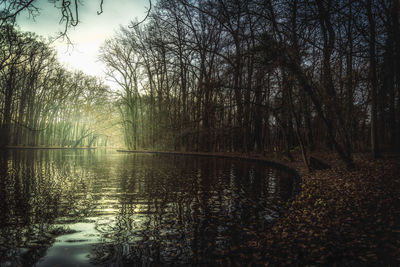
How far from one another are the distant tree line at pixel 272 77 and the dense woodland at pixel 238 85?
0.11 meters

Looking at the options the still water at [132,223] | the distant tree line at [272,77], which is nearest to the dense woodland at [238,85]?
the distant tree line at [272,77]

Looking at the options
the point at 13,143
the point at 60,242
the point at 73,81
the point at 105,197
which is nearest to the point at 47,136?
the point at 13,143

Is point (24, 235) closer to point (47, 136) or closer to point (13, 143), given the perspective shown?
point (13, 143)

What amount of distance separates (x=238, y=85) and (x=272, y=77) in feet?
10.5

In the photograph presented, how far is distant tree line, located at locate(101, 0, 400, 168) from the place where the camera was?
8008mm

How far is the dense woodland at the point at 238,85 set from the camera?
8.54 metres

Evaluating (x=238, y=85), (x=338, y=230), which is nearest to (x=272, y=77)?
(x=238, y=85)

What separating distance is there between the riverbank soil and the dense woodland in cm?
367

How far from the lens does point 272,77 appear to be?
548 inches

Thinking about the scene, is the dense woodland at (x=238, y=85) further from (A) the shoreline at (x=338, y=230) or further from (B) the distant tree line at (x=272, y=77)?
(A) the shoreline at (x=338, y=230)

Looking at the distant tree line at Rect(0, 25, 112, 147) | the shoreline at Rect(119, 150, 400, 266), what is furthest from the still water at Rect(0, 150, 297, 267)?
the distant tree line at Rect(0, 25, 112, 147)

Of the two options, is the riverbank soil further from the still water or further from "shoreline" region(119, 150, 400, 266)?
→ the still water

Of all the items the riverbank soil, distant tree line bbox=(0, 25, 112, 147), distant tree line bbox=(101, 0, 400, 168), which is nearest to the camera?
the riverbank soil

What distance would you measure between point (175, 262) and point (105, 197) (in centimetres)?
438
